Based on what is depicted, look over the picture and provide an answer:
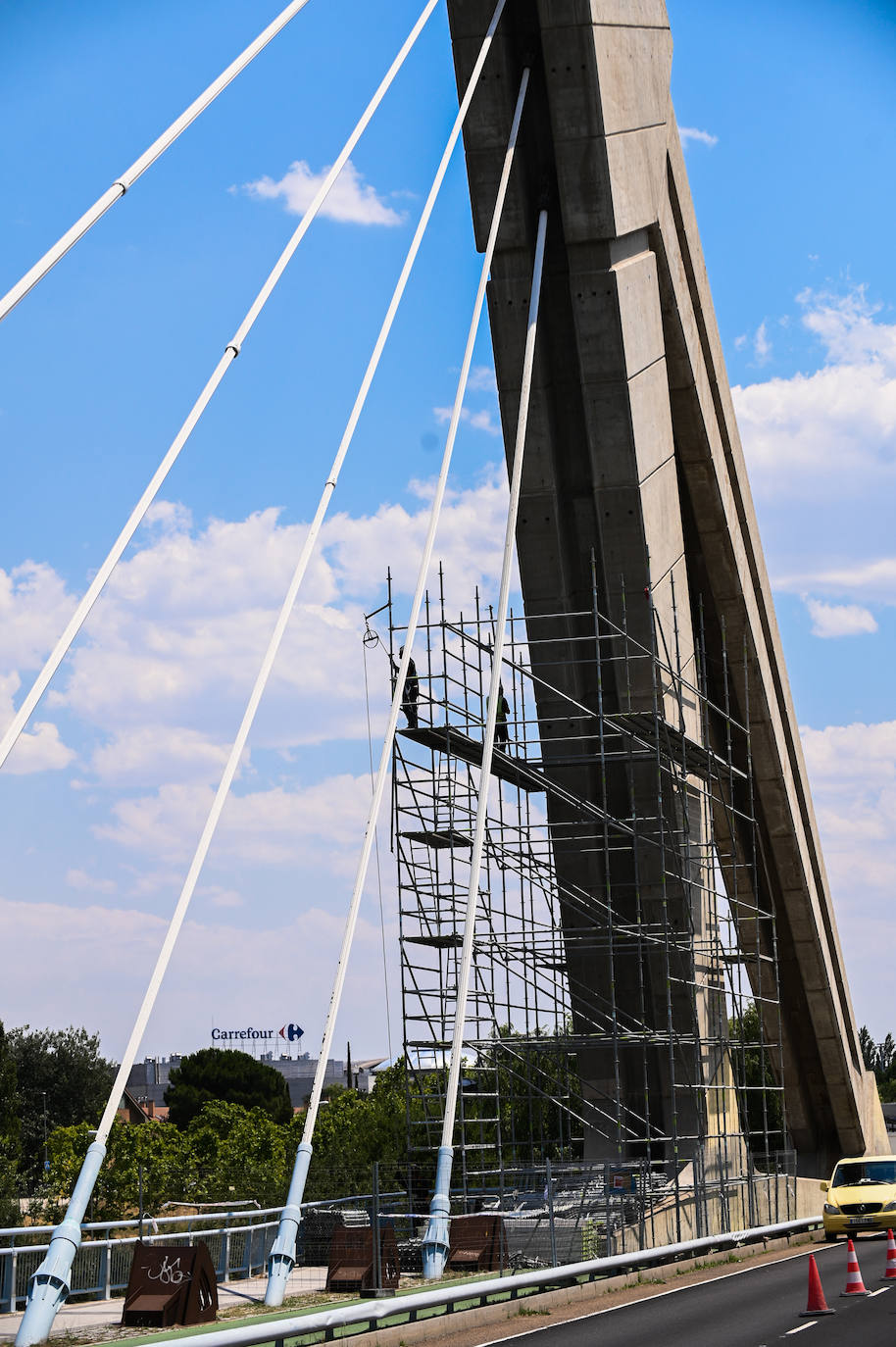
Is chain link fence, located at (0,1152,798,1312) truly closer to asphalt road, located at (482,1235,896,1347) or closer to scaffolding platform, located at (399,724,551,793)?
asphalt road, located at (482,1235,896,1347)

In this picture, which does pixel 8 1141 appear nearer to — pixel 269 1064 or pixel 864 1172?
pixel 864 1172

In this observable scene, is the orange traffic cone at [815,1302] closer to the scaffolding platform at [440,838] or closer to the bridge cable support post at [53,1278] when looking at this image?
the bridge cable support post at [53,1278]

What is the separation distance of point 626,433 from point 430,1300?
11.6 meters

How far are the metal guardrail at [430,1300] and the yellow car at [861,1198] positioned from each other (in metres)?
1.89

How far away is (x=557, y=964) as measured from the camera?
21688mm

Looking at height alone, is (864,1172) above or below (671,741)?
below

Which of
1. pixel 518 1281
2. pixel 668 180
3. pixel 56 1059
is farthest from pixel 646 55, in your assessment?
pixel 56 1059

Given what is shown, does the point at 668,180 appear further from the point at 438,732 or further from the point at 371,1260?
the point at 371,1260

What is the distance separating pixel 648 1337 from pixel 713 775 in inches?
474

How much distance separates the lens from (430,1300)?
1077cm

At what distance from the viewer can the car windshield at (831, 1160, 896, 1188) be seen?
67.4 feet

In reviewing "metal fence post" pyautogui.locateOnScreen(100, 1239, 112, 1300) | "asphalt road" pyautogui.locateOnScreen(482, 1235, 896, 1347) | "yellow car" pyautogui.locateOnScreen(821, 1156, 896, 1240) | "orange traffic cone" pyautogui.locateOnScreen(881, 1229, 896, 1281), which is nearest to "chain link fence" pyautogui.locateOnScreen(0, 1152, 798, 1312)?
"metal fence post" pyautogui.locateOnScreen(100, 1239, 112, 1300)

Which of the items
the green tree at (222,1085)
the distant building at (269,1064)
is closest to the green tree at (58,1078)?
the green tree at (222,1085)

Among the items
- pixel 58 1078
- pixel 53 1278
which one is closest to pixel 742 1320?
pixel 53 1278
